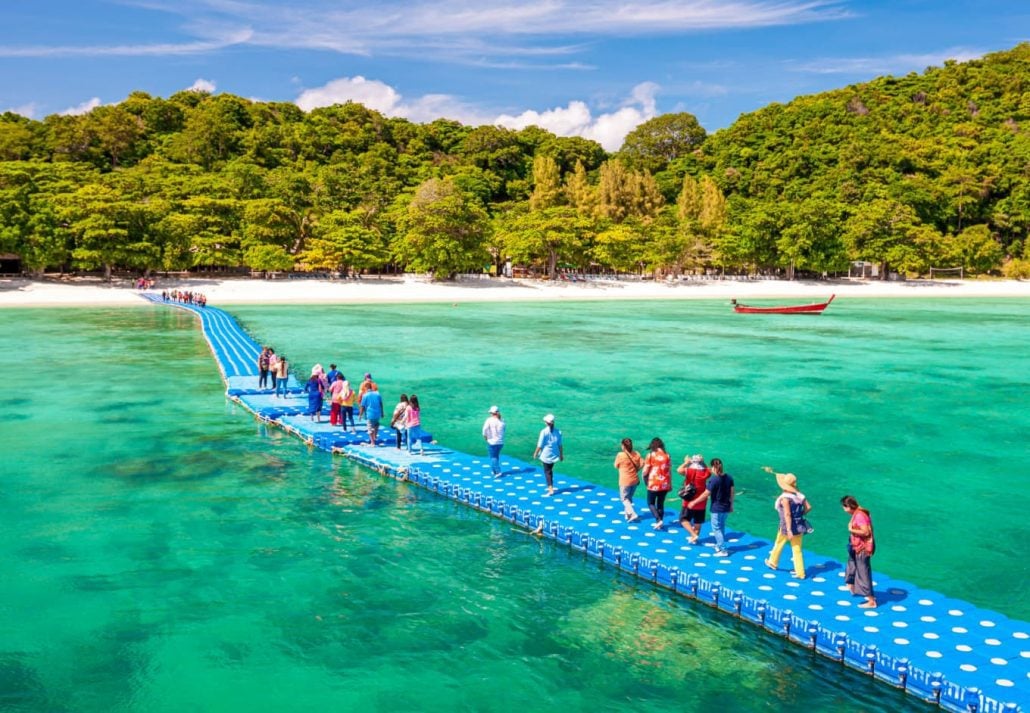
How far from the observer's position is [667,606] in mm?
12867

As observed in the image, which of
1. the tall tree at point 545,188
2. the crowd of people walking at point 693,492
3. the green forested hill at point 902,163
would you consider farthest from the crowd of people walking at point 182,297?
the green forested hill at point 902,163

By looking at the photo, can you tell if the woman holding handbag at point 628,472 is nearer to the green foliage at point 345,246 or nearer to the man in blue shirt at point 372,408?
the man in blue shirt at point 372,408

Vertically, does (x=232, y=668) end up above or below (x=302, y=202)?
below

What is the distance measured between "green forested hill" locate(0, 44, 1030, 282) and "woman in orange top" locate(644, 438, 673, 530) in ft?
253

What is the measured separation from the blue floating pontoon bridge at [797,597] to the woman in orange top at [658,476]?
502mm

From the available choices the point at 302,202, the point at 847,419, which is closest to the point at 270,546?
the point at 847,419

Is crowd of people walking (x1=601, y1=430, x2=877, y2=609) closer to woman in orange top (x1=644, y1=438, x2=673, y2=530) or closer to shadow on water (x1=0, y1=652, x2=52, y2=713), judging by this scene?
woman in orange top (x1=644, y1=438, x2=673, y2=530)

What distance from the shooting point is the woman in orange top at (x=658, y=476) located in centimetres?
1491

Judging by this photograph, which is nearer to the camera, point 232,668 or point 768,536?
point 232,668

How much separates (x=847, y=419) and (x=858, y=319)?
46.2 m

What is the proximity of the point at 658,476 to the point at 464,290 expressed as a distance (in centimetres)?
8235

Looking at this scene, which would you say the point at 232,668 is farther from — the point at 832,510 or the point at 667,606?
the point at 832,510

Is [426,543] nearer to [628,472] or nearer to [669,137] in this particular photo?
[628,472]

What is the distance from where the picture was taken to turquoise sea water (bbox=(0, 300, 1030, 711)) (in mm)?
10969
